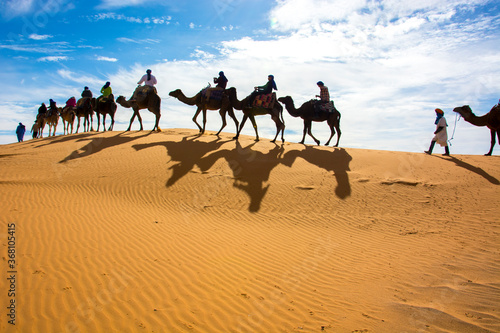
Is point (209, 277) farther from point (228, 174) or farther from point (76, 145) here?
point (76, 145)

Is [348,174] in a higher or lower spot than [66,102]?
lower

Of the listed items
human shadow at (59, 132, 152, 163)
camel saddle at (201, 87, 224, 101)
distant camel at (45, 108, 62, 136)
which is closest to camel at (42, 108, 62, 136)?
distant camel at (45, 108, 62, 136)

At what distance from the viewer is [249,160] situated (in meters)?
→ 13.4

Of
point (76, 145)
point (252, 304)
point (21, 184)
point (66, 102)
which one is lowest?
point (252, 304)

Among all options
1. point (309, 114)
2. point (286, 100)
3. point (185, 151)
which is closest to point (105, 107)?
point (185, 151)

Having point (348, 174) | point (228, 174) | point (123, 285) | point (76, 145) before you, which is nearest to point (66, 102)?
point (76, 145)

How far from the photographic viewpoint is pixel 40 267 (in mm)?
5242

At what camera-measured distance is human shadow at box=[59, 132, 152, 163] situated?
13.6 metres

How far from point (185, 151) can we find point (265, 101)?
4.69 meters

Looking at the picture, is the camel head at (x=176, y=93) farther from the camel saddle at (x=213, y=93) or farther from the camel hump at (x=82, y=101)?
the camel hump at (x=82, y=101)

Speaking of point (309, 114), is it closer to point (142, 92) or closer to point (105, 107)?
point (142, 92)

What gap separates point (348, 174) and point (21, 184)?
37.6 feet

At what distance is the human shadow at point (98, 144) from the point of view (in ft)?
44.7

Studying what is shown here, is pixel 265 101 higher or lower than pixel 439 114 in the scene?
higher
